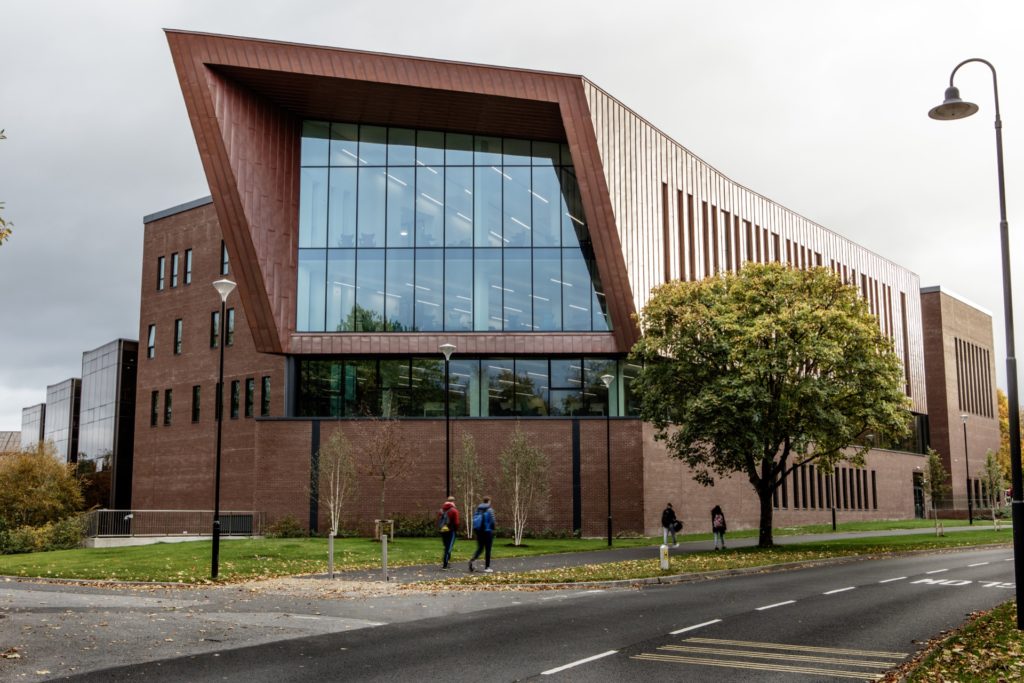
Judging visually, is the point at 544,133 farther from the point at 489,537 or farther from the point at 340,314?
the point at 489,537

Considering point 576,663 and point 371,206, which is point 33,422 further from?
point 576,663

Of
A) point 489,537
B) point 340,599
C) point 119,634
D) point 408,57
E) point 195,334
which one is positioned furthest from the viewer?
point 195,334

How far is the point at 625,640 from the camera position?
13266 mm

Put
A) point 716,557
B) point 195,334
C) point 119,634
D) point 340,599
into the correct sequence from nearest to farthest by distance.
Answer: point 119,634 → point 340,599 → point 716,557 → point 195,334

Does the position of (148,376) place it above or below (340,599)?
above

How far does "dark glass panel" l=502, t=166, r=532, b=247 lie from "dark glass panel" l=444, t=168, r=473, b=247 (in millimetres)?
1512

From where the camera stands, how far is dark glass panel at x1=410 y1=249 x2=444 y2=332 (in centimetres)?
4156

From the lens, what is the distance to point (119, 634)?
13.6 meters

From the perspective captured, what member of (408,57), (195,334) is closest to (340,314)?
(408,57)

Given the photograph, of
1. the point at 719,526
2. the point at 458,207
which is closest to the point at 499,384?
the point at 458,207


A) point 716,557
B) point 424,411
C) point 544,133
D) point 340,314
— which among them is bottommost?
point 716,557

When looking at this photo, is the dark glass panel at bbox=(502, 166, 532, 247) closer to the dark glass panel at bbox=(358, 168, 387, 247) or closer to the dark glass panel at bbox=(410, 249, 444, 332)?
the dark glass panel at bbox=(410, 249, 444, 332)

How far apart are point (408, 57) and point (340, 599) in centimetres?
2512

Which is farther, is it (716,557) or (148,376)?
(148,376)
